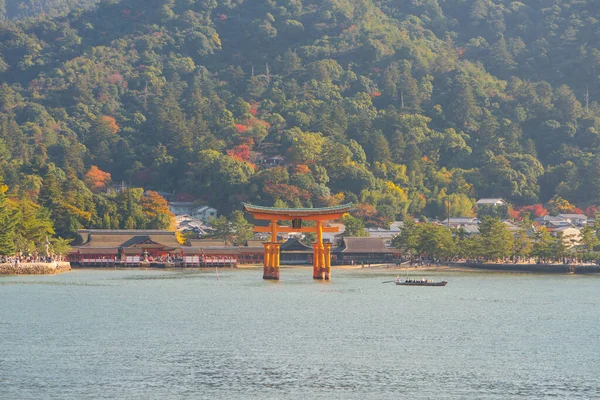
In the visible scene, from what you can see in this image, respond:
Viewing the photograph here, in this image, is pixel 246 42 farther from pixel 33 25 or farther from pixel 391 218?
pixel 391 218

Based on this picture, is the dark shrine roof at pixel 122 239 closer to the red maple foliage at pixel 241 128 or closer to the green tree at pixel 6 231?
the green tree at pixel 6 231

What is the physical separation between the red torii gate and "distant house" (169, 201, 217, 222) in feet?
164

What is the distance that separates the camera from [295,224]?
62.6 m

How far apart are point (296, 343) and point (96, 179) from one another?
89095mm

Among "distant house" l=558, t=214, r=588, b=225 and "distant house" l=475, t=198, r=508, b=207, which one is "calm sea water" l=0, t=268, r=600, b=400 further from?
"distant house" l=475, t=198, r=508, b=207

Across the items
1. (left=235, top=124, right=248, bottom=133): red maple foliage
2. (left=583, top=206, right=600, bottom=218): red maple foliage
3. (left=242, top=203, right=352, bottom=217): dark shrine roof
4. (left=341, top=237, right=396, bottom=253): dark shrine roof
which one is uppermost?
(left=235, top=124, right=248, bottom=133): red maple foliage

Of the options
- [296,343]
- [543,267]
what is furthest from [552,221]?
[296,343]

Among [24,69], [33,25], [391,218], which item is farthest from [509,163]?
[33,25]

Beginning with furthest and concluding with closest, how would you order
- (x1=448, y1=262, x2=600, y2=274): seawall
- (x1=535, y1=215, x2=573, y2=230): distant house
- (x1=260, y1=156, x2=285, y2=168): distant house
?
1. (x1=260, y1=156, x2=285, y2=168): distant house
2. (x1=535, y1=215, x2=573, y2=230): distant house
3. (x1=448, y1=262, x2=600, y2=274): seawall

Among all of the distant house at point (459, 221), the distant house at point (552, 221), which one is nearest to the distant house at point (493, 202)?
the distant house at point (552, 221)

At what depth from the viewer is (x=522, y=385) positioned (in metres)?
28.9

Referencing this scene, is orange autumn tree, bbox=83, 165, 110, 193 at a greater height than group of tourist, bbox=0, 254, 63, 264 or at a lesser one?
greater

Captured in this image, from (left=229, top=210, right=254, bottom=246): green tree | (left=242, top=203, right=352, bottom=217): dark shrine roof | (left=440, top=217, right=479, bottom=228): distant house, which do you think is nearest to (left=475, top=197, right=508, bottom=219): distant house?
(left=440, top=217, right=479, bottom=228): distant house

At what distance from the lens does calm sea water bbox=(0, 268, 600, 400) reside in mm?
28547
